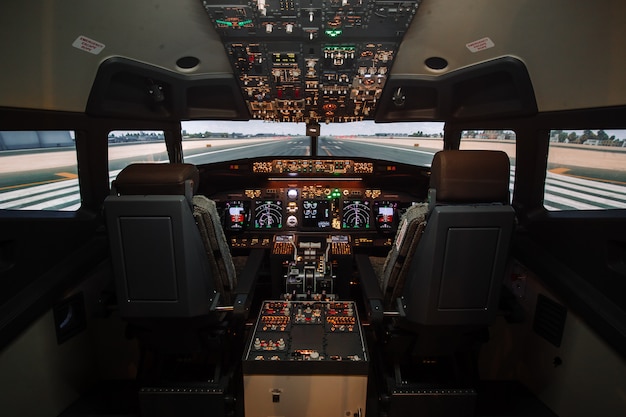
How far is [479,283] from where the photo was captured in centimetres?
163

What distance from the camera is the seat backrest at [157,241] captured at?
1520 millimetres

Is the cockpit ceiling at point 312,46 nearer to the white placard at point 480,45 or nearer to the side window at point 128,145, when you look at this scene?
the white placard at point 480,45

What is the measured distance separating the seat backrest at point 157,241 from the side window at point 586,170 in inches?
86.5

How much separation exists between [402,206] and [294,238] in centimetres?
109

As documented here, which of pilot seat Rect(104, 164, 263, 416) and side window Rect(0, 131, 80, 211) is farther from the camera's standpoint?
side window Rect(0, 131, 80, 211)

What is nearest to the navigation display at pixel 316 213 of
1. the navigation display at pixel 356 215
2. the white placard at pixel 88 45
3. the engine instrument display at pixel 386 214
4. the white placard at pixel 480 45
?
the navigation display at pixel 356 215

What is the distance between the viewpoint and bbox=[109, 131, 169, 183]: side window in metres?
2.46

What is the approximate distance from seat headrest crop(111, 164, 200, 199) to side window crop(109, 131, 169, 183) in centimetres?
42

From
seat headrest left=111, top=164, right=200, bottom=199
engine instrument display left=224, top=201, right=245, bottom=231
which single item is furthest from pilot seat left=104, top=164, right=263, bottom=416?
engine instrument display left=224, top=201, right=245, bottom=231

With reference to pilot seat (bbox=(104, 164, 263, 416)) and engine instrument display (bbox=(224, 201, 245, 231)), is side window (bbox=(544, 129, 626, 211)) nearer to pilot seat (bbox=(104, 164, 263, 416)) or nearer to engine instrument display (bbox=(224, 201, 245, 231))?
pilot seat (bbox=(104, 164, 263, 416))

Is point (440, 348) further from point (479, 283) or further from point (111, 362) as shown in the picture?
point (111, 362)

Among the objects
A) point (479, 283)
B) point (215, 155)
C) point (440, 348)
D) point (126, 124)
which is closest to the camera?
point (479, 283)

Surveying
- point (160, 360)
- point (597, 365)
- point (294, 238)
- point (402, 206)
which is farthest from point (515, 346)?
point (160, 360)

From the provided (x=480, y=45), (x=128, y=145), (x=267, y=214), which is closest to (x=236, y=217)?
(x=267, y=214)
